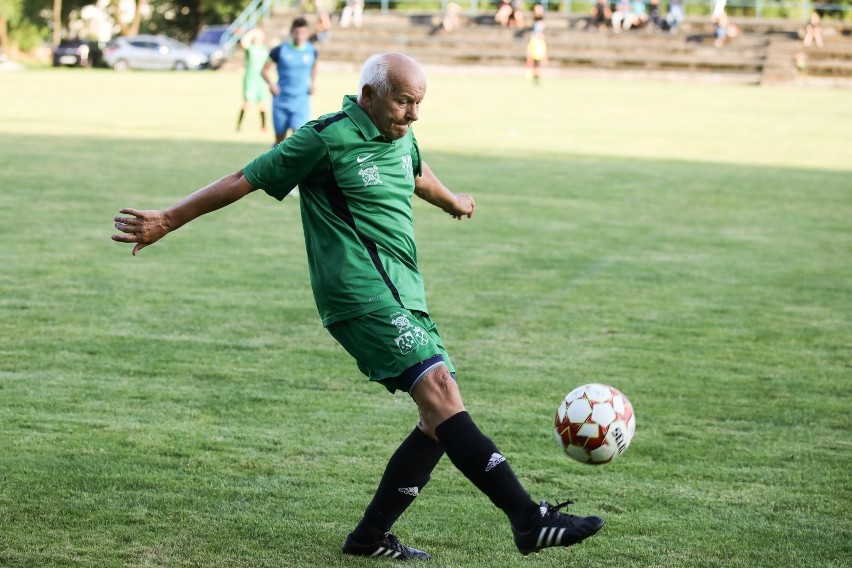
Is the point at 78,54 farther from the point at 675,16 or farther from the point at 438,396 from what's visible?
the point at 438,396

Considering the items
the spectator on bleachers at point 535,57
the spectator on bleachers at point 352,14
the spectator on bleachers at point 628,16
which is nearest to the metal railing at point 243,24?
the spectator on bleachers at point 352,14

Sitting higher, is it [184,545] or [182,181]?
[184,545]

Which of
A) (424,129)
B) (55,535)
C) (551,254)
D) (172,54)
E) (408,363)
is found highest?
(408,363)

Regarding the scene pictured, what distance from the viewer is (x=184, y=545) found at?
4559mm

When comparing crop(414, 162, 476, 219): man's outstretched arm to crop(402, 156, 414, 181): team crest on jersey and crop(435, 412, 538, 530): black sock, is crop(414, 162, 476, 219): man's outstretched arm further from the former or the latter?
crop(435, 412, 538, 530): black sock

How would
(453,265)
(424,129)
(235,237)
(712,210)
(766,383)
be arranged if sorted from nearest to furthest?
(766,383) → (453,265) → (235,237) → (712,210) → (424,129)

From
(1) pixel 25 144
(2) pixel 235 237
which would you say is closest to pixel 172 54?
(1) pixel 25 144

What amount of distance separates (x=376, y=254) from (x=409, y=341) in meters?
0.37

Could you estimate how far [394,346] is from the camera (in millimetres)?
4273

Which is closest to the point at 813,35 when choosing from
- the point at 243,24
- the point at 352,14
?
the point at 352,14

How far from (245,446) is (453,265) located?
216 inches

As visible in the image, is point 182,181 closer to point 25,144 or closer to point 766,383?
point 25,144

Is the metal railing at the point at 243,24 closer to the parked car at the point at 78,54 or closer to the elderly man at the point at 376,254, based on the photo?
the parked car at the point at 78,54

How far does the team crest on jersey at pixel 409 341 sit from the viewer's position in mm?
4262
